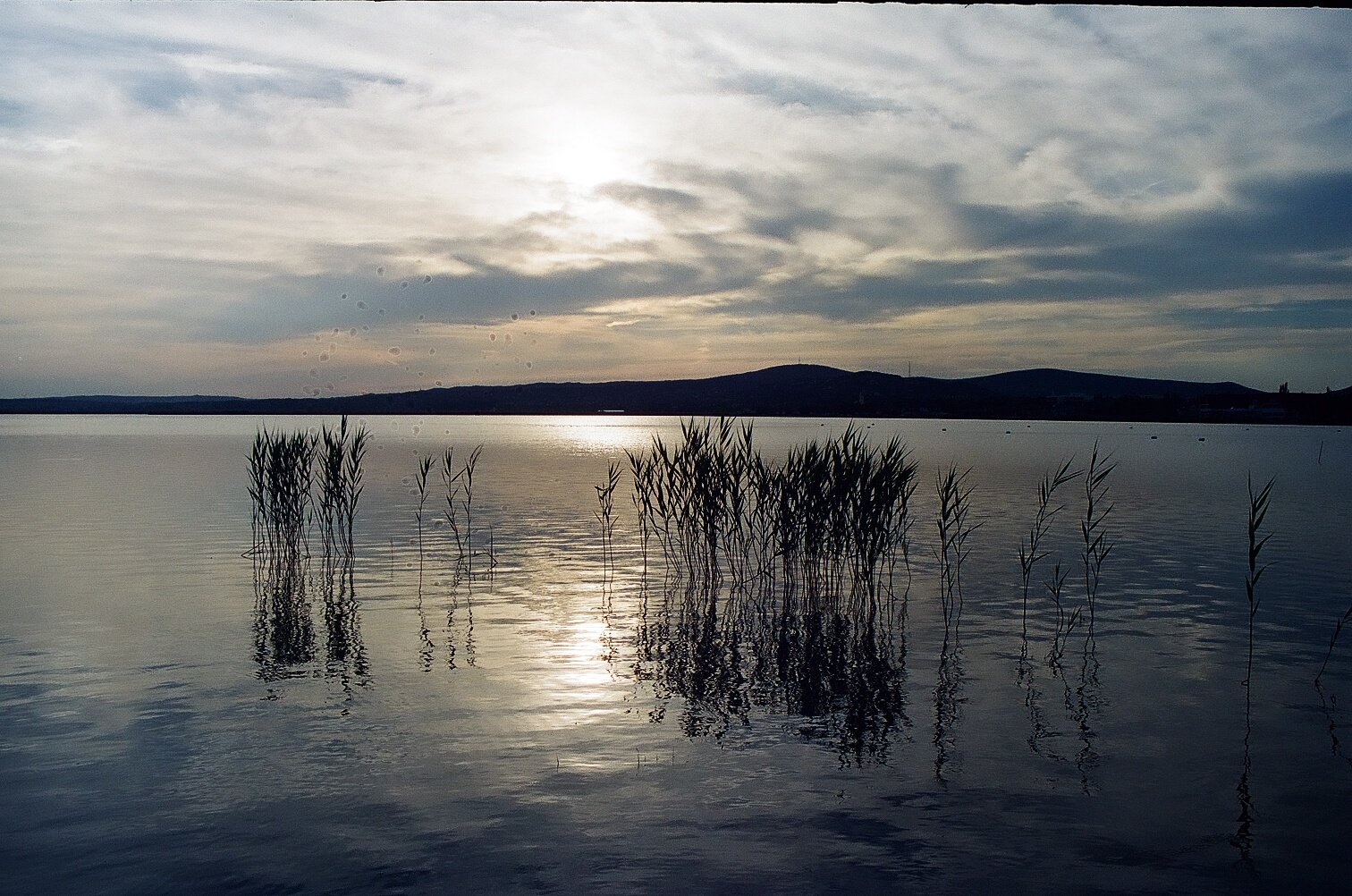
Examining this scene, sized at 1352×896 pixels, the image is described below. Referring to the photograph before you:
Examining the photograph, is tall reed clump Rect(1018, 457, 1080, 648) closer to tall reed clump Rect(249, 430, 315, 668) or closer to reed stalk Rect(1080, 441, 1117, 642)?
reed stalk Rect(1080, 441, 1117, 642)

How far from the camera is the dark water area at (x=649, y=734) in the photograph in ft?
25.5

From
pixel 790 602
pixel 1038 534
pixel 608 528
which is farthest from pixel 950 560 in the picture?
pixel 608 528

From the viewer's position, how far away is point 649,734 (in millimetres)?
10820

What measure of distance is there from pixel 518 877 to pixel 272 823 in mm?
2491

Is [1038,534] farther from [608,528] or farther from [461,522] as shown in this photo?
[461,522]

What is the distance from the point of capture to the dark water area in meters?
7.77

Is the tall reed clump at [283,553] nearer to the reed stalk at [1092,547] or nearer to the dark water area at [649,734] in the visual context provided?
the dark water area at [649,734]

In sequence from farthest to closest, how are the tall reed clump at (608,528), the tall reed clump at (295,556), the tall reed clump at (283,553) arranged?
the tall reed clump at (608,528), the tall reed clump at (283,553), the tall reed clump at (295,556)

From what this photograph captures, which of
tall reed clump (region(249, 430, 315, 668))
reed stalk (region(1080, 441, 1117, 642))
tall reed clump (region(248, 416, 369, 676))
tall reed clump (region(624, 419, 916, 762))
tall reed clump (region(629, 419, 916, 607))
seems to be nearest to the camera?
tall reed clump (region(624, 419, 916, 762))

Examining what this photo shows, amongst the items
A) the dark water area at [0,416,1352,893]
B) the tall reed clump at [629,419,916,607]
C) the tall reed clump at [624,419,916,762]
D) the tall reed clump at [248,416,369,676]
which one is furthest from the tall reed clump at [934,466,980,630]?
the tall reed clump at [248,416,369,676]

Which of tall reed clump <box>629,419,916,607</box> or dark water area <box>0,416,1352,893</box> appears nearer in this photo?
dark water area <box>0,416,1352,893</box>

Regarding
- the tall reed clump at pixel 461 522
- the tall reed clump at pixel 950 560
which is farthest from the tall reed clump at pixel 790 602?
the tall reed clump at pixel 461 522

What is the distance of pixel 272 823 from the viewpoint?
8.29 meters

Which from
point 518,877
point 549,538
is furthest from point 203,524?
point 518,877
